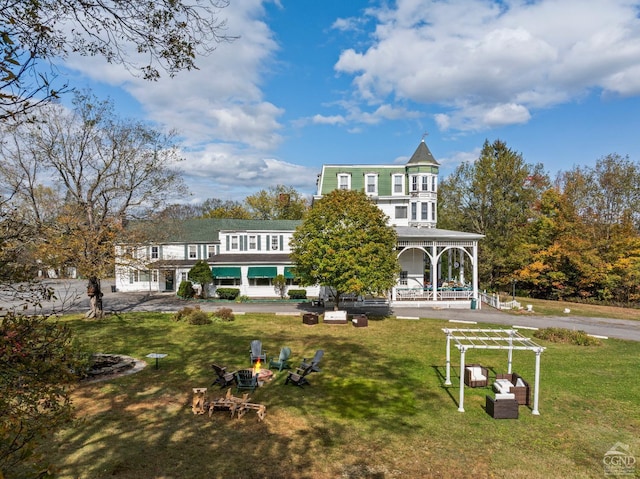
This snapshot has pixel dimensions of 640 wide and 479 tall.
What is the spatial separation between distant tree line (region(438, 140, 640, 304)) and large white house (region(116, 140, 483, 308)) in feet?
23.1

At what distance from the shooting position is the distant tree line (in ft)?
117

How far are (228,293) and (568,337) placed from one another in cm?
2717

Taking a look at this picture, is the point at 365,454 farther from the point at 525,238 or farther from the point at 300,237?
the point at 525,238

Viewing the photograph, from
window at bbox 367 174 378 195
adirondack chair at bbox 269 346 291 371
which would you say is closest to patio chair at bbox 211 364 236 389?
adirondack chair at bbox 269 346 291 371

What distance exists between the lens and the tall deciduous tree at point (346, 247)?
24797 mm

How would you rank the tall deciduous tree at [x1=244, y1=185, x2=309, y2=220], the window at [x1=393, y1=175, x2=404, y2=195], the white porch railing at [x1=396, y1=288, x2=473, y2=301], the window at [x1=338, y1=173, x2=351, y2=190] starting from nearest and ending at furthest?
the white porch railing at [x1=396, y1=288, x2=473, y2=301] < the window at [x1=393, y1=175, x2=404, y2=195] < the window at [x1=338, y1=173, x2=351, y2=190] < the tall deciduous tree at [x1=244, y1=185, x2=309, y2=220]

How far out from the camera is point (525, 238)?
4147 cm

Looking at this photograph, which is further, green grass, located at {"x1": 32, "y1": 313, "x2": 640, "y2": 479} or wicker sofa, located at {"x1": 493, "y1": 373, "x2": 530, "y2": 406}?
wicker sofa, located at {"x1": 493, "y1": 373, "x2": 530, "y2": 406}

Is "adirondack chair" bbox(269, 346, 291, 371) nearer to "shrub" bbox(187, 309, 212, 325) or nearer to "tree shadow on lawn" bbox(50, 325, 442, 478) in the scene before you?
"tree shadow on lawn" bbox(50, 325, 442, 478)

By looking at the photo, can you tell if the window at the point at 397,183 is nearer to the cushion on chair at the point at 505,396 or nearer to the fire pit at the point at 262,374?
the fire pit at the point at 262,374

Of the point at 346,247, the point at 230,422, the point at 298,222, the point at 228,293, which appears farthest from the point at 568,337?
the point at 298,222

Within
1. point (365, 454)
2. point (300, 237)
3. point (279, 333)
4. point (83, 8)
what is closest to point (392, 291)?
point (300, 237)

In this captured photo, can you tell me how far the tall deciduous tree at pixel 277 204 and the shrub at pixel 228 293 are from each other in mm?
32627

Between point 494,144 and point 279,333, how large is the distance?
37458mm
